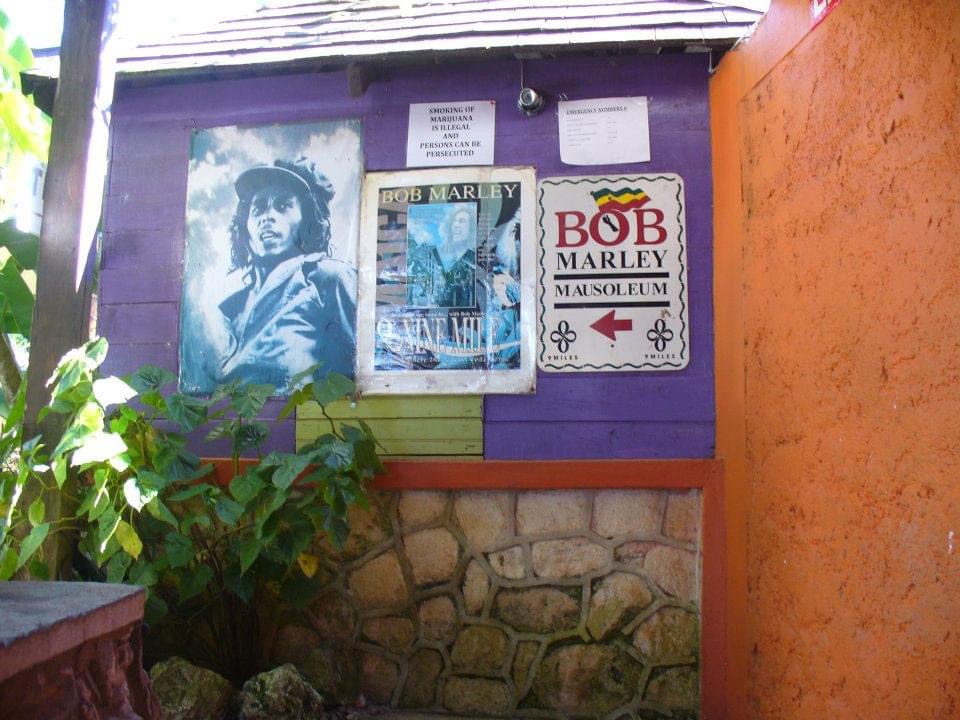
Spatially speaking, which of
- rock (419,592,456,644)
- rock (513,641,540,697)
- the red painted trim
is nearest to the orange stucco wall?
the red painted trim

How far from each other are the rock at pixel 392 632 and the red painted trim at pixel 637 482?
67 centimetres

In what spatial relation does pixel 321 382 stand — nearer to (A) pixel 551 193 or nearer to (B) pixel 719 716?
(A) pixel 551 193

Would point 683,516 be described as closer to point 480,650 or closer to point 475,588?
point 475,588

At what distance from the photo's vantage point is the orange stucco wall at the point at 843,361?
2.45 m

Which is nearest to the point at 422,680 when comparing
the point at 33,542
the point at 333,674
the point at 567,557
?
the point at 333,674

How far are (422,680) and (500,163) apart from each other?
2.65 m

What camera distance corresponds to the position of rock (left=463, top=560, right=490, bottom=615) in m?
4.09

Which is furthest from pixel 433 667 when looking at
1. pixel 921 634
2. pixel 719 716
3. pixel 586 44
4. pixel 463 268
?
pixel 586 44

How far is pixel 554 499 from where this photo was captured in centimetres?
407

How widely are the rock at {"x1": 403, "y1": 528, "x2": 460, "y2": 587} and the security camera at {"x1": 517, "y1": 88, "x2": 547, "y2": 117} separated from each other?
2.18 metres

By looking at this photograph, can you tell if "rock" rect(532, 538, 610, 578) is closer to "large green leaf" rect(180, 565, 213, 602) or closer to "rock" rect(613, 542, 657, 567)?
"rock" rect(613, 542, 657, 567)

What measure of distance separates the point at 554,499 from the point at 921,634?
188 cm

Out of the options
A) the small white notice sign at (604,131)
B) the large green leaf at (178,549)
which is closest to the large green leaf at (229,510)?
the large green leaf at (178,549)

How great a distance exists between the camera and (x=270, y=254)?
14.6 ft
